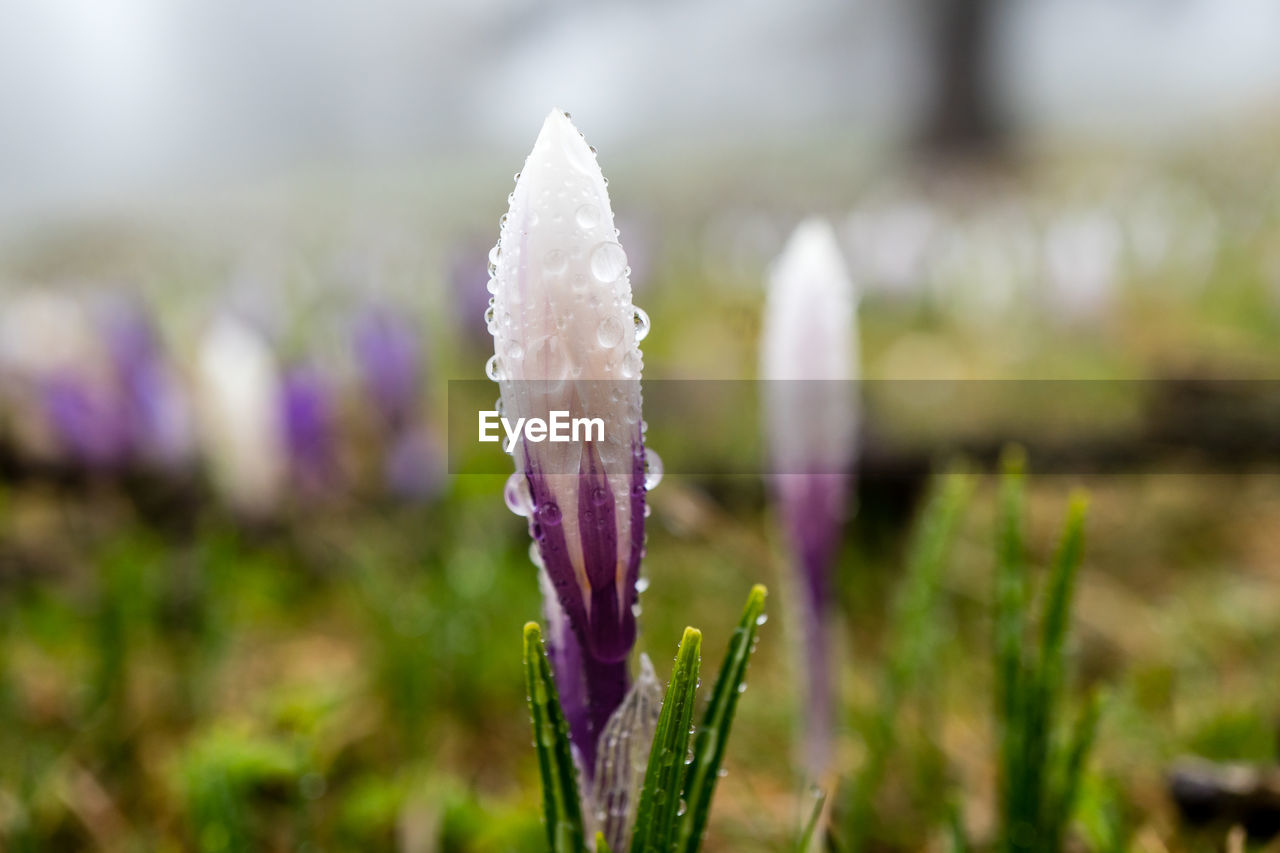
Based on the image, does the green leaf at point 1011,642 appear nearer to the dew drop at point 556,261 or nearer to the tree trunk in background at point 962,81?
the dew drop at point 556,261

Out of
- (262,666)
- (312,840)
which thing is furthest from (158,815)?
(262,666)

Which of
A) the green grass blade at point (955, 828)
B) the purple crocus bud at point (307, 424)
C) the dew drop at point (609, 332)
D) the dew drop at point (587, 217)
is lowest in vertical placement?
the green grass blade at point (955, 828)

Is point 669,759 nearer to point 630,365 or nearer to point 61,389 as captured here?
point 630,365

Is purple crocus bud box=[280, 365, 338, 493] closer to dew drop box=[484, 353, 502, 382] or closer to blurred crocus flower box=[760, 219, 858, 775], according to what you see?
blurred crocus flower box=[760, 219, 858, 775]

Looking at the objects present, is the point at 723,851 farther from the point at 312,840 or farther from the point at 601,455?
the point at 601,455

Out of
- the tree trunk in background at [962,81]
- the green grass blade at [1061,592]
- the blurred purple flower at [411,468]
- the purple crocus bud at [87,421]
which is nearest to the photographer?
the green grass blade at [1061,592]

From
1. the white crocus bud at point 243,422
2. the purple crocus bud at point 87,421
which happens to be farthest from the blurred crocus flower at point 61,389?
the white crocus bud at point 243,422

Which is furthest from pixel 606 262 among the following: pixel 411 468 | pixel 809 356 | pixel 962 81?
pixel 962 81

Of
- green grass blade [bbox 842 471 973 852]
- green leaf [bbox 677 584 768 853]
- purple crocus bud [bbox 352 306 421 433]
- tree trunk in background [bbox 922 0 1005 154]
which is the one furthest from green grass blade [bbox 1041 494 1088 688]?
tree trunk in background [bbox 922 0 1005 154]
